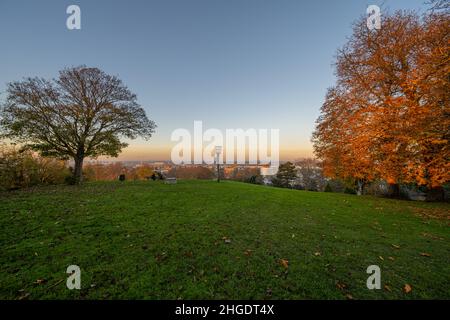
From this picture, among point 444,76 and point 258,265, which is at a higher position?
point 444,76

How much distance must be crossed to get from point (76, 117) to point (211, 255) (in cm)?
1657

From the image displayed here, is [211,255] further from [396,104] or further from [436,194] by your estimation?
[436,194]

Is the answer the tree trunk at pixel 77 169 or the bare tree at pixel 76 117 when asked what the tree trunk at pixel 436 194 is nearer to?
the bare tree at pixel 76 117

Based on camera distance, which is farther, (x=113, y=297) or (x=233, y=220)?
(x=233, y=220)

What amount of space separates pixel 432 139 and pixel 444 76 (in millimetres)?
2931

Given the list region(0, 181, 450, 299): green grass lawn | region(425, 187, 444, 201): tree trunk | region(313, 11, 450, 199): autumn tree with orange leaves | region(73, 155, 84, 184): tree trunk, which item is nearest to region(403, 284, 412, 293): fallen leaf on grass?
region(0, 181, 450, 299): green grass lawn

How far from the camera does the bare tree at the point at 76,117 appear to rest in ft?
41.2

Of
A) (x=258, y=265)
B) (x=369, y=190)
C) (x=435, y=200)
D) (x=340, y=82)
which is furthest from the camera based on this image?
(x=369, y=190)

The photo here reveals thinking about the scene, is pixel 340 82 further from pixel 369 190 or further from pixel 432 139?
pixel 369 190

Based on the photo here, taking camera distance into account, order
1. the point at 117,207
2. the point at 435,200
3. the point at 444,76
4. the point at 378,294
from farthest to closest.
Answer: the point at 435,200 → the point at 444,76 → the point at 117,207 → the point at 378,294

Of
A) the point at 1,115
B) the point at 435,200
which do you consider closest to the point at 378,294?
the point at 435,200

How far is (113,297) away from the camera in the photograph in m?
2.39

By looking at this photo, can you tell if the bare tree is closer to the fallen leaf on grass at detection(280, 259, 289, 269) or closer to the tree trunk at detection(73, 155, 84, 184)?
the tree trunk at detection(73, 155, 84, 184)

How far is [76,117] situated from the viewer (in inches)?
552
